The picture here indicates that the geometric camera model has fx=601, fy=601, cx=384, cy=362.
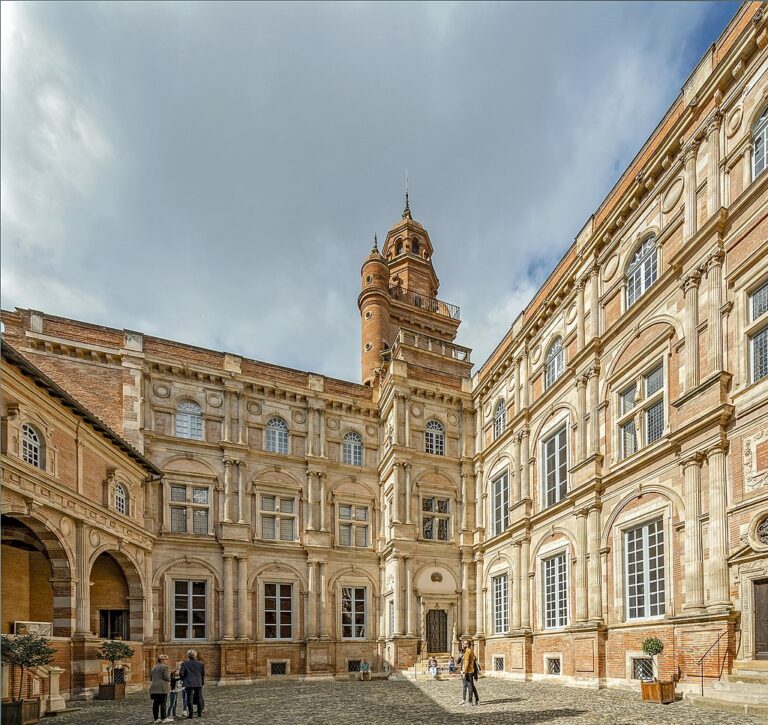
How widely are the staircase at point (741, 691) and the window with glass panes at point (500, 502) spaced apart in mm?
13684

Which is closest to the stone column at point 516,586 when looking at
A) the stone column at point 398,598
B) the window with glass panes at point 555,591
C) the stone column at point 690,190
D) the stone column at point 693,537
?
the window with glass panes at point 555,591

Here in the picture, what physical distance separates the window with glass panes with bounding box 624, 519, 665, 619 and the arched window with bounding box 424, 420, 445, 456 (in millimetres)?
13667

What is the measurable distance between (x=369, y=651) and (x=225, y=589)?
7.67m

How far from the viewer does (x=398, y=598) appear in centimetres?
2752

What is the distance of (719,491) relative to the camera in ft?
47.5

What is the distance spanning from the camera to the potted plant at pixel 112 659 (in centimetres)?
1927

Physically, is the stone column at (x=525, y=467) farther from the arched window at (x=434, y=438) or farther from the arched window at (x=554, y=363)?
the arched window at (x=434, y=438)

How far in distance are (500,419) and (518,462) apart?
3713mm

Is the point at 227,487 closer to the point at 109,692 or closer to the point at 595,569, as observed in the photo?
the point at 109,692

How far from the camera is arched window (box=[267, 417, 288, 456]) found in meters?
30.6

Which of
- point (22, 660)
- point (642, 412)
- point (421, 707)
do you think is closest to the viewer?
point (22, 660)

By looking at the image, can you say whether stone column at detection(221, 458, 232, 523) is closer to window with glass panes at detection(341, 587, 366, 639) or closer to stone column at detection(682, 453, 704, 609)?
window with glass panes at detection(341, 587, 366, 639)

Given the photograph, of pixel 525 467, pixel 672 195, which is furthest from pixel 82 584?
pixel 672 195

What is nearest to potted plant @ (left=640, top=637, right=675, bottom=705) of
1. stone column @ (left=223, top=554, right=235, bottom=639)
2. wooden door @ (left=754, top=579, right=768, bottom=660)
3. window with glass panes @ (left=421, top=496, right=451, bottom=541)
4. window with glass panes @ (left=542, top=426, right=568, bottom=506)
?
wooden door @ (left=754, top=579, right=768, bottom=660)
